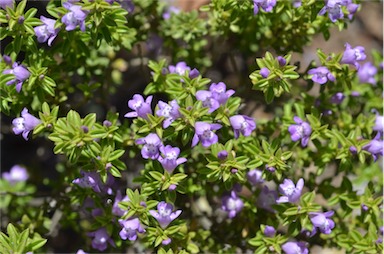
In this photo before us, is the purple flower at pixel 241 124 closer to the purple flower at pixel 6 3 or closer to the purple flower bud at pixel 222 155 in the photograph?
the purple flower bud at pixel 222 155

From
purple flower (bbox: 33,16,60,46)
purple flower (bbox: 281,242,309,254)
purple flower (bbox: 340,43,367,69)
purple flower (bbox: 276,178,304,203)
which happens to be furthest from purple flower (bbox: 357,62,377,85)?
purple flower (bbox: 33,16,60,46)

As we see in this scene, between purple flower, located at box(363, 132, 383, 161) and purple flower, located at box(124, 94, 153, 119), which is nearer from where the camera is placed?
purple flower, located at box(124, 94, 153, 119)

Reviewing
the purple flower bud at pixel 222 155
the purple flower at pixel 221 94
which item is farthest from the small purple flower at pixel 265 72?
the purple flower bud at pixel 222 155

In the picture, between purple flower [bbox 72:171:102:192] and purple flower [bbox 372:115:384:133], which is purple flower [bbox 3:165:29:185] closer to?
purple flower [bbox 72:171:102:192]

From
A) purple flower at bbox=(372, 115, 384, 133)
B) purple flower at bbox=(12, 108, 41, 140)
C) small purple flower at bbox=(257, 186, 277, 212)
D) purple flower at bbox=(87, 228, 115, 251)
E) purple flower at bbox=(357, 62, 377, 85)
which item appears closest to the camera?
purple flower at bbox=(12, 108, 41, 140)

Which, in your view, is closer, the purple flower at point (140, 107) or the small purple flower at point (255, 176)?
the purple flower at point (140, 107)

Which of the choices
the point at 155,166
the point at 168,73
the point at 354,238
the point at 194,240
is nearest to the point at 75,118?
the point at 155,166

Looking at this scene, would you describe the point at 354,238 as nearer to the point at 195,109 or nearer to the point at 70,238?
the point at 195,109
